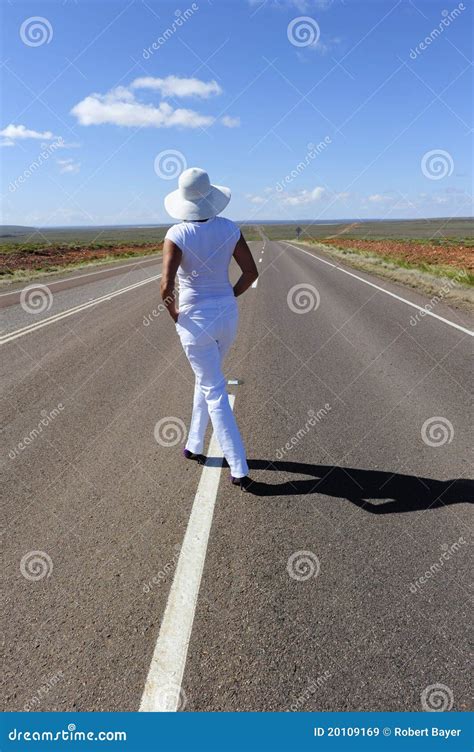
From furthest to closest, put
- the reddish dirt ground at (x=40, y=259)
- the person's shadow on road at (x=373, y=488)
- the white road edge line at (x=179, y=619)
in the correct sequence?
the reddish dirt ground at (x=40, y=259) < the person's shadow on road at (x=373, y=488) < the white road edge line at (x=179, y=619)

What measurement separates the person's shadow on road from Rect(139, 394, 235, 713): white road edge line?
0.55 metres

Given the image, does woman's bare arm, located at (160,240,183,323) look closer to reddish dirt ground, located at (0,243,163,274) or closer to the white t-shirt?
the white t-shirt

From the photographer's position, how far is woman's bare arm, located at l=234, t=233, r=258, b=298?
3.89m

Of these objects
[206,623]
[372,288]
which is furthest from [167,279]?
[372,288]

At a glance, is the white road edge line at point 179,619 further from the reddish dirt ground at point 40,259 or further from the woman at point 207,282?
the reddish dirt ground at point 40,259

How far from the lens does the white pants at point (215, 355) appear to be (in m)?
3.87

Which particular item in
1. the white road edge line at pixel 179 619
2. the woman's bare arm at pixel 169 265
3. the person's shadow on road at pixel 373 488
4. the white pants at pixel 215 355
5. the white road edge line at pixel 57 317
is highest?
the woman's bare arm at pixel 169 265

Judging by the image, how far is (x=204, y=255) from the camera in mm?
3682

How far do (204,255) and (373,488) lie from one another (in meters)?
2.12

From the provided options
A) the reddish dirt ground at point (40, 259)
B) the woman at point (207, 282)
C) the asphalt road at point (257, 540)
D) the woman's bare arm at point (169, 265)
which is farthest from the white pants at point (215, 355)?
the reddish dirt ground at point (40, 259)

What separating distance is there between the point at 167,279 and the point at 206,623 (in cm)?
223

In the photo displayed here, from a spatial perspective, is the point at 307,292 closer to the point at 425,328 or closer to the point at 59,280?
the point at 425,328

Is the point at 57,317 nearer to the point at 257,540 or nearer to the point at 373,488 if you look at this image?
the point at 373,488

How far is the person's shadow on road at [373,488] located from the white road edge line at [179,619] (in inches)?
21.8
